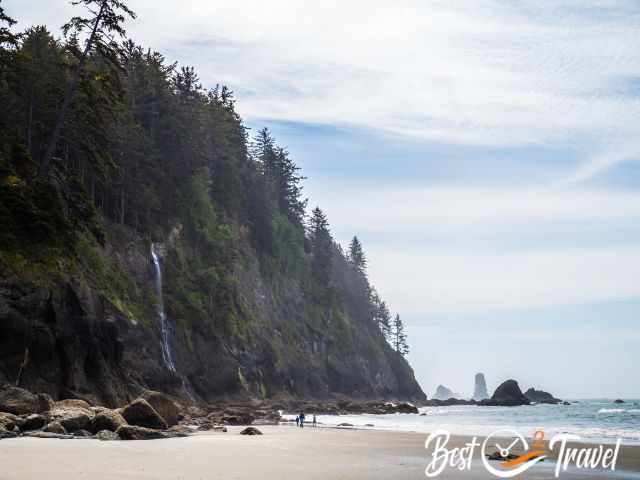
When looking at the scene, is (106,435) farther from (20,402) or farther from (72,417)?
(20,402)

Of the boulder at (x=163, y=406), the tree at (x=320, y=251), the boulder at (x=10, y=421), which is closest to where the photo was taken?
the boulder at (x=10, y=421)

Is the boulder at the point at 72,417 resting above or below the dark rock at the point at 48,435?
above

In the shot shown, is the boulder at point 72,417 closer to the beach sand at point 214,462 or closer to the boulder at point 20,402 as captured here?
the boulder at point 20,402

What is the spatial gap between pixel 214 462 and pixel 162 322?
34.0 metres

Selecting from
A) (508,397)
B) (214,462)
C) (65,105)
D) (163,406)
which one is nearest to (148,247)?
(65,105)

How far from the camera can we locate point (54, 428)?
2056 centimetres

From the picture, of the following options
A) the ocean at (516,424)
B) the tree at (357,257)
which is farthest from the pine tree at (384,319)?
the ocean at (516,424)

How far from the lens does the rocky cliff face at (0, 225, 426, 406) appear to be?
97.0 ft

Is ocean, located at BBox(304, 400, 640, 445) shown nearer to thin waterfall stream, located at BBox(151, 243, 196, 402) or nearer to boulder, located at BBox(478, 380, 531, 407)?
thin waterfall stream, located at BBox(151, 243, 196, 402)

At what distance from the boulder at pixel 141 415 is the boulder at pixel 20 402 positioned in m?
3.06

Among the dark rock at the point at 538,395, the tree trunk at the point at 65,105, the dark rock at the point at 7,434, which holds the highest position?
the tree trunk at the point at 65,105

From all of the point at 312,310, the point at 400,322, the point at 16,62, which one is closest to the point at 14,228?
the point at 16,62

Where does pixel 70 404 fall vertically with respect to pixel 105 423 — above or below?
above

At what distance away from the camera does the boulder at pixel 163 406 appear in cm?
2684
